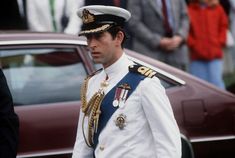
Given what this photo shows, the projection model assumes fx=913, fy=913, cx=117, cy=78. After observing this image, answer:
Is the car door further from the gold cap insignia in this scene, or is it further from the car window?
the gold cap insignia

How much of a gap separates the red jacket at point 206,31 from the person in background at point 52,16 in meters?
1.69

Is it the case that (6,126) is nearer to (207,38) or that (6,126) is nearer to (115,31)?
(115,31)

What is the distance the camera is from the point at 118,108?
15.0 ft

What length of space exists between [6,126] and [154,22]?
5.34 metres

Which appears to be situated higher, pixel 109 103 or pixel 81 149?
pixel 109 103

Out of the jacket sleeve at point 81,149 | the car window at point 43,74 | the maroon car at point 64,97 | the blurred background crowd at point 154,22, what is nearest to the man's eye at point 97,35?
the jacket sleeve at point 81,149

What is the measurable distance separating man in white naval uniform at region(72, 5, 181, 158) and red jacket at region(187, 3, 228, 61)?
5.76m

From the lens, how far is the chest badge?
455cm

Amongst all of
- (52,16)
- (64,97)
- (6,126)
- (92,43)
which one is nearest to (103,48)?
(92,43)

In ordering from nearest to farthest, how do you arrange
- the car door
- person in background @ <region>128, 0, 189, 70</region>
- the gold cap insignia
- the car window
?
the gold cap insignia, the car door, the car window, person in background @ <region>128, 0, 189, 70</region>

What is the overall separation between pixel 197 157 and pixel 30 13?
3.08 metres

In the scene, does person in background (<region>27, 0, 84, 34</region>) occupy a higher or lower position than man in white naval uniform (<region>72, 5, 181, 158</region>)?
lower

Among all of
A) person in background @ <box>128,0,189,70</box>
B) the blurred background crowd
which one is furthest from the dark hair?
person in background @ <box>128,0,189,70</box>

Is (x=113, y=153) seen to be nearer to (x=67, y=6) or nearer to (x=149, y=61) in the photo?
(x=149, y=61)
